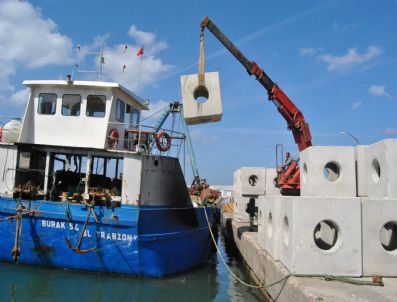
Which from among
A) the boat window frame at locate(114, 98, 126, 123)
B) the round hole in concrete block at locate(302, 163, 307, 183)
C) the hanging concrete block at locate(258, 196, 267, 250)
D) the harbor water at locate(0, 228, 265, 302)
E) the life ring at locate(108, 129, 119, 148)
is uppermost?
the boat window frame at locate(114, 98, 126, 123)

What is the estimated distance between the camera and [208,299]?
8930 mm

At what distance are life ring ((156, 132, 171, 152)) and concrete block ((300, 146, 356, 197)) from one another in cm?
385

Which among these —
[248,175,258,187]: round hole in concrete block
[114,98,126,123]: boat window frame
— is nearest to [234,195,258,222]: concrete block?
[248,175,258,187]: round hole in concrete block

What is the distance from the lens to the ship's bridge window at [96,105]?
1070 centimetres

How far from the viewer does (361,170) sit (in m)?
8.39

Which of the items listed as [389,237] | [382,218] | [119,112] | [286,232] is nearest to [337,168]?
[389,237]

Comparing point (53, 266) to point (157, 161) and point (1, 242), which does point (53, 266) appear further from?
point (157, 161)

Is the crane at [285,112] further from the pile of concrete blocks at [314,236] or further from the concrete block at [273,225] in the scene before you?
the pile of concrete blocks at [314,236]

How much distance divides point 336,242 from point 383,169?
5.38ft

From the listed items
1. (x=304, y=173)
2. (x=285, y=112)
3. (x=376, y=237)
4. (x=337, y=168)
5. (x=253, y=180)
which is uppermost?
(x=285, y=112)

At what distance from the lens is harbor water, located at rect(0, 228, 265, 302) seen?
27.5 feet

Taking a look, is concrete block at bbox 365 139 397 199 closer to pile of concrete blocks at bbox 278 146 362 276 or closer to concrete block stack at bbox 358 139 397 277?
concrete block stack at bbox 358 139 397 277

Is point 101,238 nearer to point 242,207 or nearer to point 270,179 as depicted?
point 242,207

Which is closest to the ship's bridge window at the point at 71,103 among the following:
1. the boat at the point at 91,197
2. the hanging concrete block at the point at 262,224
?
the boat at the point at 91,197
